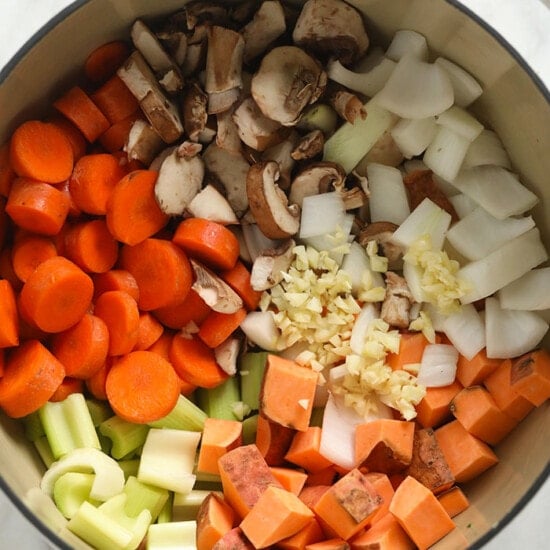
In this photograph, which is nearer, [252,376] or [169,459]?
[169,459]

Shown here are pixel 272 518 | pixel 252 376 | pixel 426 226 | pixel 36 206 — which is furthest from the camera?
pixel 252 376

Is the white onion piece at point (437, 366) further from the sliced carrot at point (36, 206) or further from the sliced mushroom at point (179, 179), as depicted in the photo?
the sliced carrot at point (36, 206)

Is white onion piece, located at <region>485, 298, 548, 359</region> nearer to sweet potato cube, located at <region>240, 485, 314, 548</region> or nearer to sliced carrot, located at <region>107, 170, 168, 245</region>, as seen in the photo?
sweet potato cube, located at <region>240, 485, 314, 548</region>

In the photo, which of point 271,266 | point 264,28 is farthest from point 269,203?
point 264,28

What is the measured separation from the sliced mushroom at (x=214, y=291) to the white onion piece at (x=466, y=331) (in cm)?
47

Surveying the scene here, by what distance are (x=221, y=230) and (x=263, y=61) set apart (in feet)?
1.23

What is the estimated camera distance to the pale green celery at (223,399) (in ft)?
5.87

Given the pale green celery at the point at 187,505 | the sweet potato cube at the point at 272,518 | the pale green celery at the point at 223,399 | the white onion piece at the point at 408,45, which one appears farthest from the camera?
the pale green celery at the point at 223,399

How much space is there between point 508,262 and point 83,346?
0.92 metres

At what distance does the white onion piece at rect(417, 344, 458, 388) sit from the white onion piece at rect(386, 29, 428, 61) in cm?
63

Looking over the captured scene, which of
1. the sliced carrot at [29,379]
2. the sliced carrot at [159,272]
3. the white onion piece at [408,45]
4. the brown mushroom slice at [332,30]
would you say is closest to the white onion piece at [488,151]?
the white onion piece at [408,45]

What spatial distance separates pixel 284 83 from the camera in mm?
1636

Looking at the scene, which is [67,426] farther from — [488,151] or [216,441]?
[488,151]

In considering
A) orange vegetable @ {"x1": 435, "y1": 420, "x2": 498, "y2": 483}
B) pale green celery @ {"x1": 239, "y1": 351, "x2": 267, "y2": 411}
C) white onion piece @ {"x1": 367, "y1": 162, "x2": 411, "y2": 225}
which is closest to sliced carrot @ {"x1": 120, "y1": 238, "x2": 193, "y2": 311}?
pale green celery @ {"x1": 239, "y1": 351, "x2": 267, "y2": 411}
